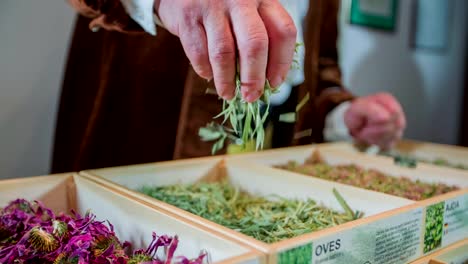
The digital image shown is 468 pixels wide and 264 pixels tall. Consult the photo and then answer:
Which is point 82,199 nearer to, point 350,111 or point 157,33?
point 157,33

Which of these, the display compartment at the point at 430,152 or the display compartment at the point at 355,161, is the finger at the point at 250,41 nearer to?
the display compartment at the point at 355,161

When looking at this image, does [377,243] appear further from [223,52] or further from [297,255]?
[223,52]

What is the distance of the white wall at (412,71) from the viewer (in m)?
2.30

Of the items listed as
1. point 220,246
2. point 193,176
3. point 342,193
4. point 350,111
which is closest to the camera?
point 220,246

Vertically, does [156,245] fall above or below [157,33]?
below

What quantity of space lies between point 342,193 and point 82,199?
48 cm

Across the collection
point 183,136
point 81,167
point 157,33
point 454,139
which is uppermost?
point 157,33

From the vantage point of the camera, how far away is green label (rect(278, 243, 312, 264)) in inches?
22.0

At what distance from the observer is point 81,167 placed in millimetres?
1315

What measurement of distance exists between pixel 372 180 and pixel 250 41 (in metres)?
0.59

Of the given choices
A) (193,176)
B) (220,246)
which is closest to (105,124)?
(193,176)

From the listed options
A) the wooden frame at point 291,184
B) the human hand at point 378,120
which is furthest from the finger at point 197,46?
the human hand at point 378,120

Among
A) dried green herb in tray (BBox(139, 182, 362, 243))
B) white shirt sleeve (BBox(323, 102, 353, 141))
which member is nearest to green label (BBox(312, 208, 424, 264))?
dried green herb in tray (BBox(139, 182, 362, 243))

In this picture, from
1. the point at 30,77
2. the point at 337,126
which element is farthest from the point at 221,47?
the point at 337,126
